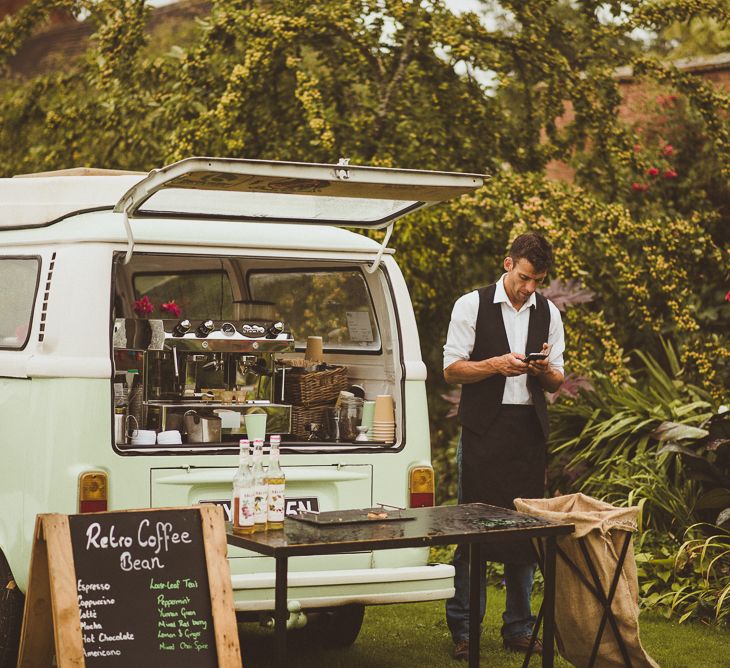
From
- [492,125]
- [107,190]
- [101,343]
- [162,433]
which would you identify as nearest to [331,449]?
[162,433]

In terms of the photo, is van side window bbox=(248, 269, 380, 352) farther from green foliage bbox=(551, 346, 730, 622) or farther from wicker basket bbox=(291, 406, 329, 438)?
green foliage bbox=(551, 346, 730, 622)

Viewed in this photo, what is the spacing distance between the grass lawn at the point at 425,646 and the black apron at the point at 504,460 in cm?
68

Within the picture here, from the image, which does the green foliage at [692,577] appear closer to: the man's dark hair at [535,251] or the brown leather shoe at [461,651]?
the brown leather shoe at [461,651]

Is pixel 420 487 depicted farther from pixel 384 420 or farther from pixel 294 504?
pixel 294 504

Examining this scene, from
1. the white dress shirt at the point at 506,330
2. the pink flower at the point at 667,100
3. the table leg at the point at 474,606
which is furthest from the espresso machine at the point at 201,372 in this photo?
the pink flower at the point at 667,100

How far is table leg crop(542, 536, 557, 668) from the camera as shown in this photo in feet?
15.9

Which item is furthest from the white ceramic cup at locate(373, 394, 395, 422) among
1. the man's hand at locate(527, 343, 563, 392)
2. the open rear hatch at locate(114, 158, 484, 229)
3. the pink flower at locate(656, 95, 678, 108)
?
the pink flower at locate(656, 95, 678, 108)

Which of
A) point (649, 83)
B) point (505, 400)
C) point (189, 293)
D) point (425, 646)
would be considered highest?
point (649, 83)

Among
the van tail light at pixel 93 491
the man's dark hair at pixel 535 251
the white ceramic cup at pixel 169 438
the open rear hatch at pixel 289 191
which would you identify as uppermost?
the open rear hatch at pixel 289 191

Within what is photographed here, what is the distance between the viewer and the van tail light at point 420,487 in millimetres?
5680

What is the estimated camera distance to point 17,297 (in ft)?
18.1

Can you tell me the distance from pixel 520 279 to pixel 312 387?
46.1 inches

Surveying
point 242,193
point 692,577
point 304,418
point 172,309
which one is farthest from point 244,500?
point 692,577

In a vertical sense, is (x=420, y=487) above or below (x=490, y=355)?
Answer: below
